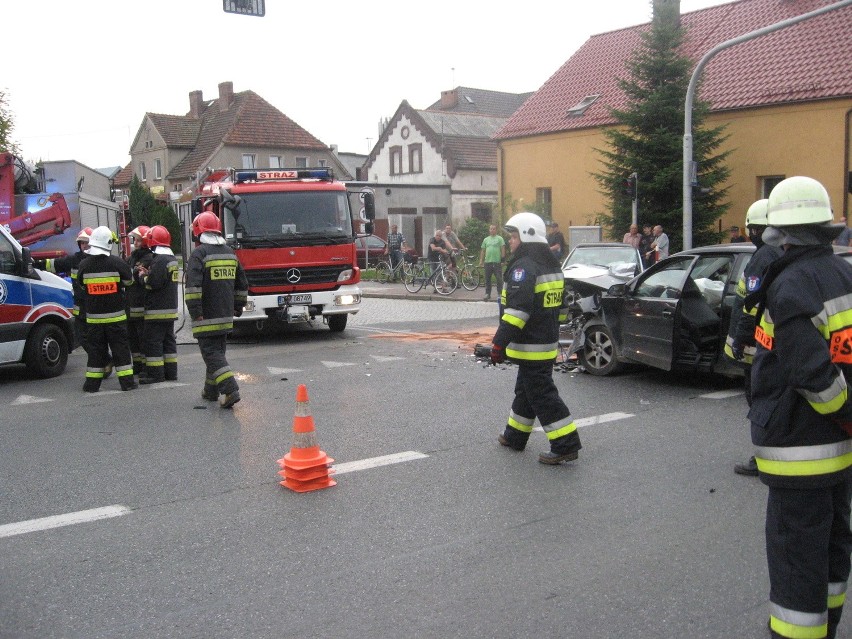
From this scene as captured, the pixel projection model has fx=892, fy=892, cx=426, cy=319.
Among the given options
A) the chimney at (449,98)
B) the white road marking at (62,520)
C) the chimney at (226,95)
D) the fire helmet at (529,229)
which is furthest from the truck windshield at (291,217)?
the chimney at (226,95)

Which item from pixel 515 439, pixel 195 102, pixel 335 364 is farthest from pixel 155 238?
pixel 195 102

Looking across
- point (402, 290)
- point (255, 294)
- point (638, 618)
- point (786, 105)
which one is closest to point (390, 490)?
point (638, 618)

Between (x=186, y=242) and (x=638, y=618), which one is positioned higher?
(x=186, y=242)

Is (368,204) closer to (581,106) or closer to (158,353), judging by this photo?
(158,353)

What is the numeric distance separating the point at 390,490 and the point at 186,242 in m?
12.7

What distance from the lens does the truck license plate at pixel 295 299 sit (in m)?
14.0

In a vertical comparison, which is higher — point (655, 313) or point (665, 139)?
point (665, 139)

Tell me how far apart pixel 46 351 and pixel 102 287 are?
5.77 feet

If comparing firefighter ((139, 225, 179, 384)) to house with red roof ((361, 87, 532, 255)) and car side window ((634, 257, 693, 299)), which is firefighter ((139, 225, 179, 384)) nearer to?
car side window ((634, 257, 693, 299))

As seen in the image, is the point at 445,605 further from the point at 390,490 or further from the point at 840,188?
the point at 840,188

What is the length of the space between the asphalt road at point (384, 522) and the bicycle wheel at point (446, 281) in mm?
14039

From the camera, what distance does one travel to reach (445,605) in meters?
4.07

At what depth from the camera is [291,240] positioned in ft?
46.1

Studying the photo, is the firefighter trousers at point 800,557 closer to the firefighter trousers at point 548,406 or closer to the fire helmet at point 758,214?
the firefighter trousers at point 548,406
